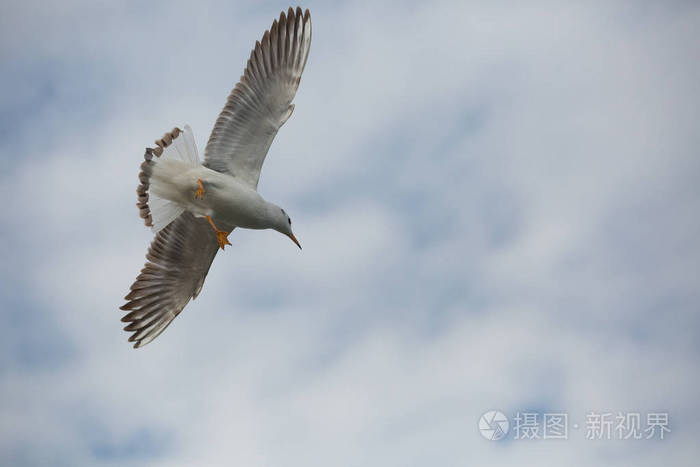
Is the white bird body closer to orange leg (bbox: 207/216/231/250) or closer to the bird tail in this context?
the bird tail

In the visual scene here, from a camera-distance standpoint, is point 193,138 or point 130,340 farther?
point 130,340

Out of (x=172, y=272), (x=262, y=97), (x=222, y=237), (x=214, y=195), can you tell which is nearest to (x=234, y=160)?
(x=214, y=195)

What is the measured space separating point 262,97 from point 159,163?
1703 millimetres

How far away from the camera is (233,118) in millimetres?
11922

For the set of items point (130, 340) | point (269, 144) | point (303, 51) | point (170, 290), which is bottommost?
point (130, 340)

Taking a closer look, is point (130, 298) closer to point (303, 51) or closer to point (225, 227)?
point (225, 227)

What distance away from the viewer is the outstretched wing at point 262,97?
1193cm

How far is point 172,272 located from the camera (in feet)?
43.3

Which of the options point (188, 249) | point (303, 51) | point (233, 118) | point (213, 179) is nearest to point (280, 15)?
point (303, 51)

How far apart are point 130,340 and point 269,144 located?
3.60 m

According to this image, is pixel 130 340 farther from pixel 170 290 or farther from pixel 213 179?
pixel 213 179

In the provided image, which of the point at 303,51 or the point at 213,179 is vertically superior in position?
the point at 303,51

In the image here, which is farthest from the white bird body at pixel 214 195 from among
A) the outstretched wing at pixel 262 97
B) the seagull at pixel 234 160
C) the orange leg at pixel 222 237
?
the outstretched wing at pixel 262 97

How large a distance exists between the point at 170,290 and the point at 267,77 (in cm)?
364
